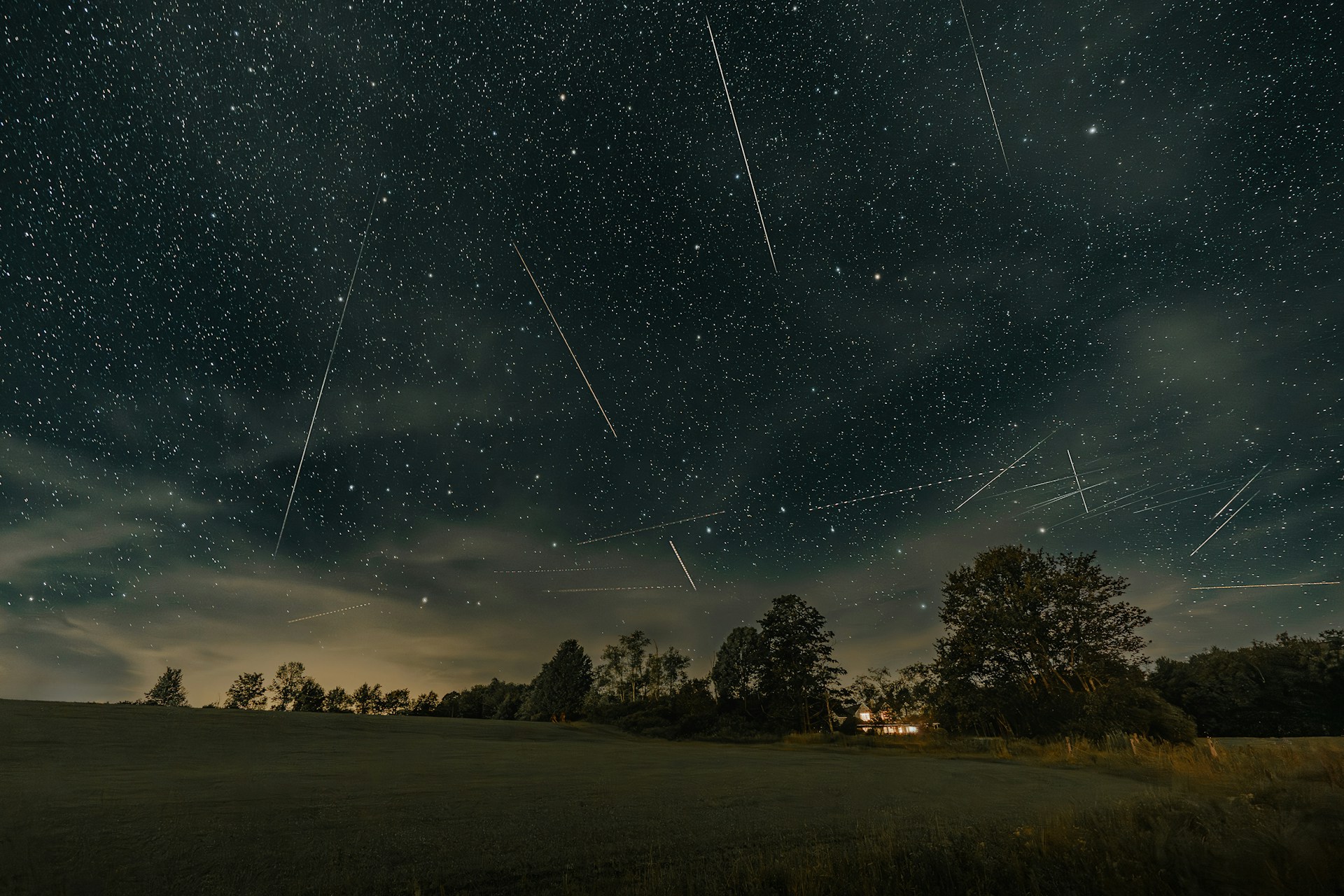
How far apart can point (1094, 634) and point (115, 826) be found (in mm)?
37874

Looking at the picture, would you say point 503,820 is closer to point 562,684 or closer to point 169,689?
point 562,684

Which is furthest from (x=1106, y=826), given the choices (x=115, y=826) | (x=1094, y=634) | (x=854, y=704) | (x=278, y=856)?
(x=854, y=704)

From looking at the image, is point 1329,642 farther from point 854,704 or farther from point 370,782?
point 370,782

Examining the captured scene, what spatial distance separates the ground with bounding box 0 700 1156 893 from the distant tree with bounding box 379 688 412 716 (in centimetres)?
10461

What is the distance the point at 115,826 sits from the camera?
5812mm

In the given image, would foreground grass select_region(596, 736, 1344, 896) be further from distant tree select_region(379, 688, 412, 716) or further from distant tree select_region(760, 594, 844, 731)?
distant tree select_region(379, 688, 412, 716)

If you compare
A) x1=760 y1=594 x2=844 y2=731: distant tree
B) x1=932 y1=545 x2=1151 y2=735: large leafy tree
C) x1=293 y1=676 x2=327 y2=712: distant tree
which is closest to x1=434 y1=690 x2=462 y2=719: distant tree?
x1=293 y1=676 x2=327 y2=712: distant tree

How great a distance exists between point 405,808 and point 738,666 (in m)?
60.8

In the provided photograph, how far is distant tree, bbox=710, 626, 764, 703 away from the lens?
59.4 meters

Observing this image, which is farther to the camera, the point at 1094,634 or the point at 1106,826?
the point at 1094,634

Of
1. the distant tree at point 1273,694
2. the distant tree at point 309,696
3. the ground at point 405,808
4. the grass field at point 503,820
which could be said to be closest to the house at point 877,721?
the distant tree at point 1273,694

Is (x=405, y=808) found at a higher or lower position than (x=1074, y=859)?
higher

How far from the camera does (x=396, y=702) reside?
364ft

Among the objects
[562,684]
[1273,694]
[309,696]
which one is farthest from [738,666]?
[309,696]
